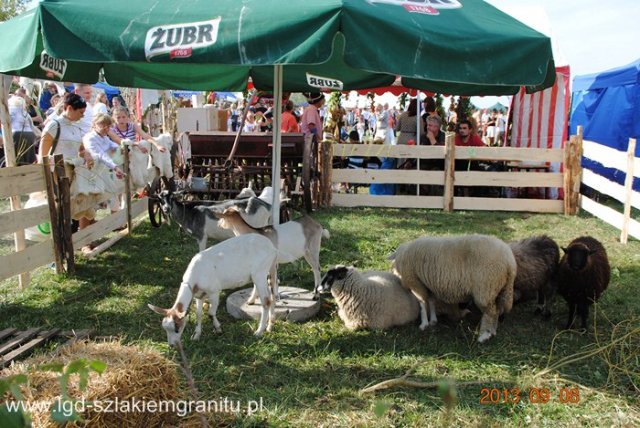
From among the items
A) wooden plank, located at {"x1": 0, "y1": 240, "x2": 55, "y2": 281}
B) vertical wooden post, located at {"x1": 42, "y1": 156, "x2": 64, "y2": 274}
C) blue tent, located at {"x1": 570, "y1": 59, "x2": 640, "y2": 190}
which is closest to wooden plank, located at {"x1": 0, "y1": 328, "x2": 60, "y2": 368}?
A: wooden plank, located at {"x1": 0, "y1": 240, "x2": 55, "y2": 281}

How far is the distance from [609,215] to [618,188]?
48 cm

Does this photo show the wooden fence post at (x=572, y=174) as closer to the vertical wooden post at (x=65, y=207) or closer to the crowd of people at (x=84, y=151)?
the crowd of people at (x=84, y=151)

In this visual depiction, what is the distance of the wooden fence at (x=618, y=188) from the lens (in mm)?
7516

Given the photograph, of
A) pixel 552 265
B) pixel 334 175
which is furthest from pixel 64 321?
pixel 334 175

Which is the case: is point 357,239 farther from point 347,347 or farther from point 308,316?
point 347,347

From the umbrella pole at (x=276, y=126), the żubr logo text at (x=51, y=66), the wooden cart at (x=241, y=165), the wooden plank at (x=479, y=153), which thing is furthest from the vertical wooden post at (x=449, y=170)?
the żubr logo text at (x=51, y=66)

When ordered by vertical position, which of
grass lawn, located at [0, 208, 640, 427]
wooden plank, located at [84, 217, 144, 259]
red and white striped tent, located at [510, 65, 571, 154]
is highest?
red and white striped tent, located at [510, 65, 571, 154]

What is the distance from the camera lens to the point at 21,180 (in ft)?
17.5

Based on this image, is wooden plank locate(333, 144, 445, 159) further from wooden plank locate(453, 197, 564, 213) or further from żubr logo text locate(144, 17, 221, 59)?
żubr logo text locate(144, 17, 221, 59)

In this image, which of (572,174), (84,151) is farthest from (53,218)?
(572,174)

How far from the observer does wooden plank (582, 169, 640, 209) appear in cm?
749

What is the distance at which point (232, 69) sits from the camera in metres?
5.64

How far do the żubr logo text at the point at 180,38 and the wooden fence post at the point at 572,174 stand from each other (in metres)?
8.28

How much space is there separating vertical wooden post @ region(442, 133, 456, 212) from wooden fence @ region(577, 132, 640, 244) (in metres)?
2.28
